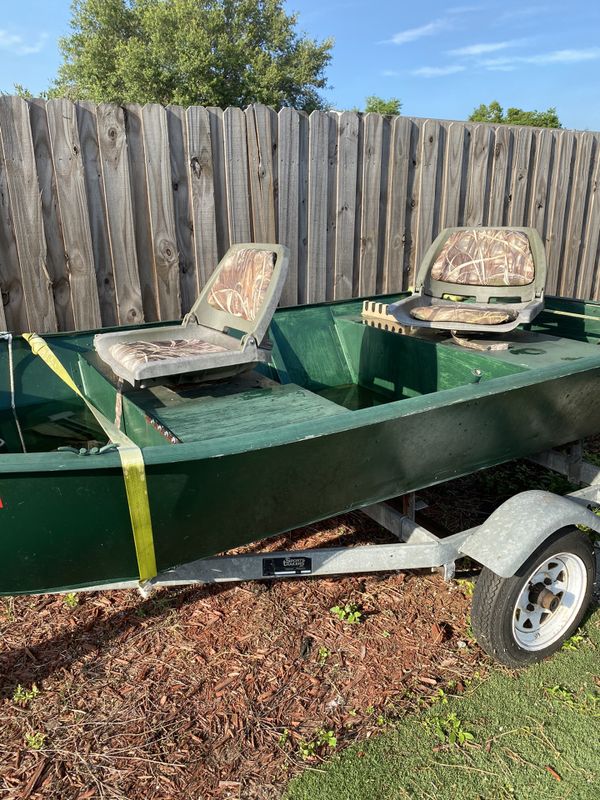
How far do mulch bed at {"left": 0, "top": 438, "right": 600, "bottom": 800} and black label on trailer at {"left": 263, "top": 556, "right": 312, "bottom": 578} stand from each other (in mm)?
528

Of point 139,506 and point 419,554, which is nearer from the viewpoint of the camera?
point 139,506

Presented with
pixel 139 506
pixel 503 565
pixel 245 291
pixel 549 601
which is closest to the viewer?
pixel 139 506

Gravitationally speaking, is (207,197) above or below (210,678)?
above

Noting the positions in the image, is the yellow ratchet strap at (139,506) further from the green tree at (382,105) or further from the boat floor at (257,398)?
the green tree at (382,105)

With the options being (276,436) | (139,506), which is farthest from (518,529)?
(139,506)

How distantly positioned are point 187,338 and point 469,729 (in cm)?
261

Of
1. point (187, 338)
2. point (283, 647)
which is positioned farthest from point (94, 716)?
point (187, 338)

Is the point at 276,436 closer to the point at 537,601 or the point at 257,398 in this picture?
the point at 257,398

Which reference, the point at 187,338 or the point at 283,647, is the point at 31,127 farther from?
the point at 283,647

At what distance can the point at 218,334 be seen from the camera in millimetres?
3576

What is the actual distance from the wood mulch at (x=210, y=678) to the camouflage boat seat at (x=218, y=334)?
47.2 inches

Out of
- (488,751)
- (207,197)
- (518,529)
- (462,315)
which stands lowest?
(488,751)

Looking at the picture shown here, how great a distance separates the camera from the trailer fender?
2.33 metres

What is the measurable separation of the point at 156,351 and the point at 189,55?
33.1 m
